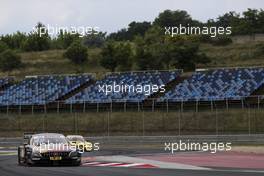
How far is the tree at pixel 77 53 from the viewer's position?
92.6m

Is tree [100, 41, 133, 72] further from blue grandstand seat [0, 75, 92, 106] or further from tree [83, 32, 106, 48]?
tree [83, 32, 106, 48]

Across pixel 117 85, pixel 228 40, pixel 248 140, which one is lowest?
pixel 248 140

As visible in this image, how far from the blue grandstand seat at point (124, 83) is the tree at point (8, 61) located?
23205 millimetres

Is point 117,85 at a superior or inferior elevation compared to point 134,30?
inferior

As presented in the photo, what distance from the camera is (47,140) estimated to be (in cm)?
2517

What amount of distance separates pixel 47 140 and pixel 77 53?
68158mm

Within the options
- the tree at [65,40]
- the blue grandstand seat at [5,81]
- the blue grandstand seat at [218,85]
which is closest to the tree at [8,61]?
the blue grandstand seat at [5,81]

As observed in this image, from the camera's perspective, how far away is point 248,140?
44.5 metres

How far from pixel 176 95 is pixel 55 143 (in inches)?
1360

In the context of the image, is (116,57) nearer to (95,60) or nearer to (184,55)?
(184,55)

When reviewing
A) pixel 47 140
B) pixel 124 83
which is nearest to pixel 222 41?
Answer: pixel 124 83

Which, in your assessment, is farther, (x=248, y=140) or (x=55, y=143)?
(x=248, y=140)

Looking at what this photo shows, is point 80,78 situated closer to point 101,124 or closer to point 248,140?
point 101,124

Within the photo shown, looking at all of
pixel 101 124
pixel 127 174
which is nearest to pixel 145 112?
pixel 101 124
